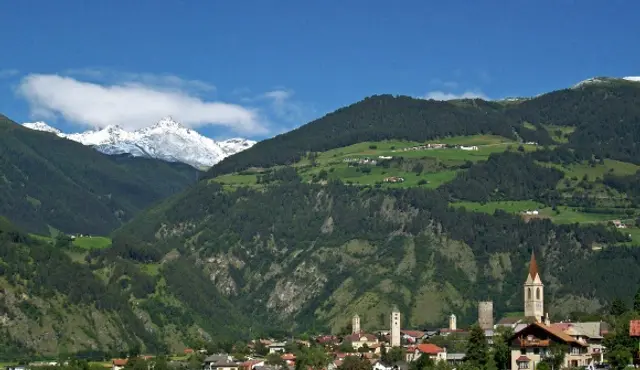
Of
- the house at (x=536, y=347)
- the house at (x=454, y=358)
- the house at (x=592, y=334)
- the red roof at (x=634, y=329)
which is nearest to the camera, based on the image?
the red roof at (x=634, y=329)

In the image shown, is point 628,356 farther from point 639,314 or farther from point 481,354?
point 639,314

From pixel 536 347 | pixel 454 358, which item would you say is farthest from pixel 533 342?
pixel 454 358

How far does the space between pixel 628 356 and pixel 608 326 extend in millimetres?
40118

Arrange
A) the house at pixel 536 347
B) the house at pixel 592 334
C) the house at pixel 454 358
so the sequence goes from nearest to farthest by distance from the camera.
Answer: the house at pixel 536 347
the house at pixel 592 334
the house at pixel 454 358

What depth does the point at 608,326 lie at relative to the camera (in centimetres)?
17012

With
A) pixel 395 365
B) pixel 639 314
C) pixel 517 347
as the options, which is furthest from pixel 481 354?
pixel 395 365

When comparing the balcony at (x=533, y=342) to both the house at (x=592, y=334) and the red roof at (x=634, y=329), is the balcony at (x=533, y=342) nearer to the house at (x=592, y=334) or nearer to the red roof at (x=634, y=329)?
the house at (x=592, y=334)

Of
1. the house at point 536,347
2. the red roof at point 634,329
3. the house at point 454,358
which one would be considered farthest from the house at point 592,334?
the house at point 454,358

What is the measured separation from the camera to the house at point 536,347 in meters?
141

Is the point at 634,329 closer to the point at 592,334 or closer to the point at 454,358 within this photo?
the point at 592,334

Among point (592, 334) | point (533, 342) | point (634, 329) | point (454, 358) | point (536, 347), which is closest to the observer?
point (634, 329)

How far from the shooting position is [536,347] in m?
142

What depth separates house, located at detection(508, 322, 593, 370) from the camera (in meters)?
141

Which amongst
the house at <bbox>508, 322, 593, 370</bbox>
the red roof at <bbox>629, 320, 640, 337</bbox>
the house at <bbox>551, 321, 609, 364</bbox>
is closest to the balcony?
the house at <bbox>508, 322, 593, 370</bbox>
